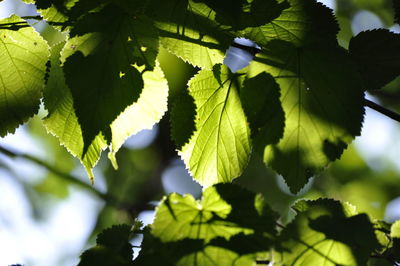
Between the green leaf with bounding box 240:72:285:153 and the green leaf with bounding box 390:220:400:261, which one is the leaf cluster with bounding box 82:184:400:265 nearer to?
the green leaf with bounding box 390:220:400:261

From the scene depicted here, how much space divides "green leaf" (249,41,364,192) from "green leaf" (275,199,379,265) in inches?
5.0

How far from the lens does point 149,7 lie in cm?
107

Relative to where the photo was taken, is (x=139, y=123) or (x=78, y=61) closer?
(x=78, y=61)

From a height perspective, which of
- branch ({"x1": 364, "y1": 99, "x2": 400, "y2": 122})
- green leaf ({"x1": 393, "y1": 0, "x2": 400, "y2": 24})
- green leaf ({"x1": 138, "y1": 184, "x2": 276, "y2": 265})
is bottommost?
green leaf ({"x1": 138, "y1": 184, "x2": 276, "y2": 265})

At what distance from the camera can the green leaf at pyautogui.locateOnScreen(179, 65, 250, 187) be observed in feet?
4.02

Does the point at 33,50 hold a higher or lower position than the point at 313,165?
higher

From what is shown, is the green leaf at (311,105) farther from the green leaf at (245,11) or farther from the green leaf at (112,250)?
the green leaf at (112,250)

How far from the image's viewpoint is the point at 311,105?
1143 millimetres

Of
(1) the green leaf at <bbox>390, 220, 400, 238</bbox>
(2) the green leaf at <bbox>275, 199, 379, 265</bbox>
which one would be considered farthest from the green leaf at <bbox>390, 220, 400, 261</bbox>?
(2) the green leaf at <bbox>275, 199, 379, 265</bbox>

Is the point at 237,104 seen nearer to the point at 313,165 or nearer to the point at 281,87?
the point at 281,87

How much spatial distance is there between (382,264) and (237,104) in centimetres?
51

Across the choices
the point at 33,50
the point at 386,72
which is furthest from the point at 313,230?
the point at 33,50

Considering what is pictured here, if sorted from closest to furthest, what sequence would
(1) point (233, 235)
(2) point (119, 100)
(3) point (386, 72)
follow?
(1) point (233, 235), (2) point (119, 100), (3) point (386, 72)

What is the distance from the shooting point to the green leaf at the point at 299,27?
3.59 ft
